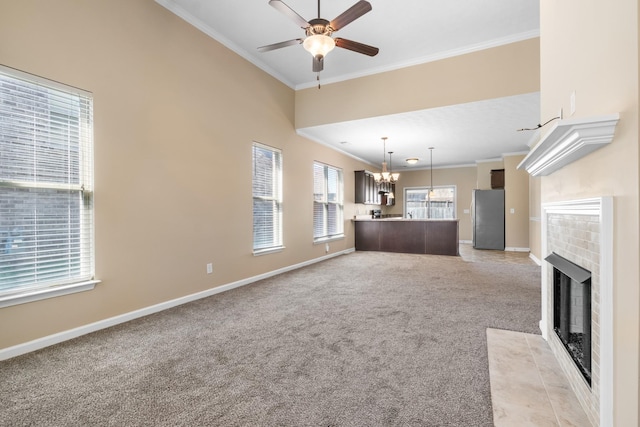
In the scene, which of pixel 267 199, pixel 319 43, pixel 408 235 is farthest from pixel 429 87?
pixel 408 235

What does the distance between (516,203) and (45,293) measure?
8.92 metres

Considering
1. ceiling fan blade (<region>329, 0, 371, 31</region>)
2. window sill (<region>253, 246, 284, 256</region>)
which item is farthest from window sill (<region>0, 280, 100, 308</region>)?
ceiling fan blade (<region>329, 0, 371, 31</region>)

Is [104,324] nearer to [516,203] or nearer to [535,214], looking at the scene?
[535,214]

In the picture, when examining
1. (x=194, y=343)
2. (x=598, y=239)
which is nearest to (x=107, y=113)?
(x=194, y=343)

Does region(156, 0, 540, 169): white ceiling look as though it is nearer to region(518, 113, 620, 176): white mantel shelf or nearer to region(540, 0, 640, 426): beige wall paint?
region(540, 0, 640, 426): beige wall paint

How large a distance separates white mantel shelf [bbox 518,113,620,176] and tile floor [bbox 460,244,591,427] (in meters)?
1.34

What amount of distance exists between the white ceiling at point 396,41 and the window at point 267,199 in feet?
3.58

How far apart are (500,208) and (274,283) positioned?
6.68 meters

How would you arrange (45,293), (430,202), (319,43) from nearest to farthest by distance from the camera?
1. (45,293)
2. (319,43)
3. (430,202)

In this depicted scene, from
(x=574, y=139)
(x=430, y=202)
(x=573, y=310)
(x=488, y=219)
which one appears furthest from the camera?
(x=430, y=202)

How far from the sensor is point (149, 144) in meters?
3.14

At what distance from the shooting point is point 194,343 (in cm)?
244

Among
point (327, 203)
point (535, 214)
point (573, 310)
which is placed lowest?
point (573, 310)

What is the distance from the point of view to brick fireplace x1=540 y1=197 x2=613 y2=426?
4.13 feet
